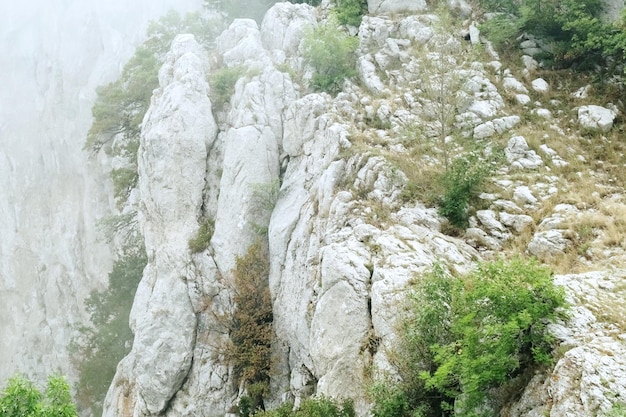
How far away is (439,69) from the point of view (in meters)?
18.0

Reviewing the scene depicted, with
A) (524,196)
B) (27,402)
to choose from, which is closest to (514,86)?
(524,196)

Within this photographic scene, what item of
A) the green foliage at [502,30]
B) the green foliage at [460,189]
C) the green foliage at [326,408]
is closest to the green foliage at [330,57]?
the green foliage at [502,30]

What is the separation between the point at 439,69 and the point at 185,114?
12292 millimetres

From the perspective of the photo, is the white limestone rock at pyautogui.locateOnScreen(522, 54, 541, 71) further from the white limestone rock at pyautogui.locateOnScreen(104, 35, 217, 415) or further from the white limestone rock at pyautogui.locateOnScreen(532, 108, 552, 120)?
the white limestone rock at pyautogui.locateOnScreen(104, 35, 217, 415)

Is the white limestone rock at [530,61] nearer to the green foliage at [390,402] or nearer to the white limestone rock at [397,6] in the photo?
the white limestone rock at [397,6]

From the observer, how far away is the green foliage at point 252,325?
17484 mm

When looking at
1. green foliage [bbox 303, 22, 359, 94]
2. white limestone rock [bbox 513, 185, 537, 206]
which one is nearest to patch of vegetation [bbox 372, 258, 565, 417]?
white limestone rock [bbox 513, 185, 537, 206]

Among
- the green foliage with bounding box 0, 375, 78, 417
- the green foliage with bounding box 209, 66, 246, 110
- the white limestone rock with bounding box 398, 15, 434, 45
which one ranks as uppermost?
the white limestone rock with bounding box 398, 15, 434, 45

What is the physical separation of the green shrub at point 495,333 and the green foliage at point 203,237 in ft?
42.0

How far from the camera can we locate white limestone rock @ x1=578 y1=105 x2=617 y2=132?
1830 cm

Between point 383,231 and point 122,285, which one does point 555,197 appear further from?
point 122,285

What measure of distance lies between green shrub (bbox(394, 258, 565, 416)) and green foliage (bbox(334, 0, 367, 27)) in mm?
20758

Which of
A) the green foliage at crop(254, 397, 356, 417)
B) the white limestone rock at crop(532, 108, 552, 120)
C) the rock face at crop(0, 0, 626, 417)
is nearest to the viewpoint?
the green foliage at crop(254, 397, 356, 417)

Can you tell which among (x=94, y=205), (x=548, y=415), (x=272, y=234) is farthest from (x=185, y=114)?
(x=548, y=415)
